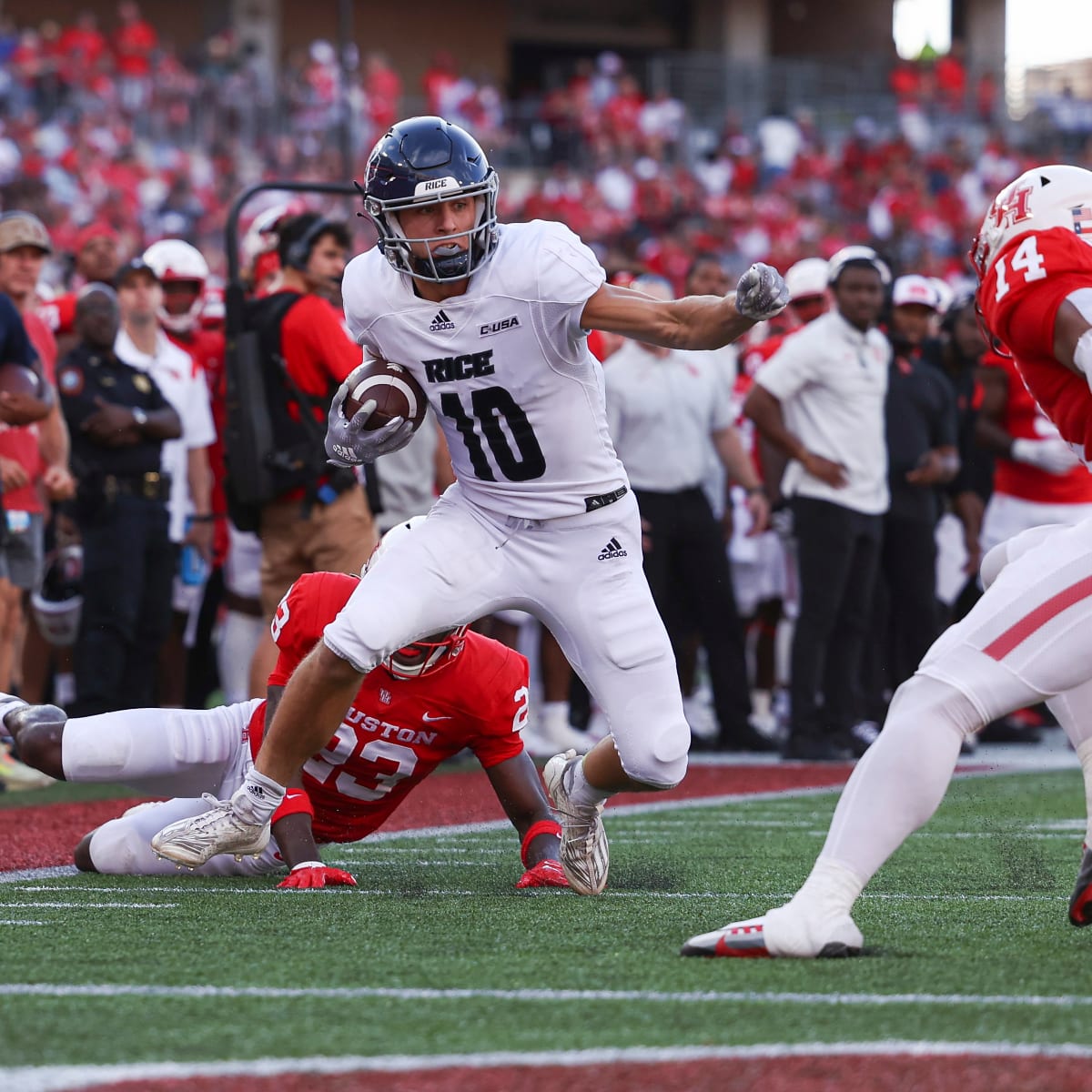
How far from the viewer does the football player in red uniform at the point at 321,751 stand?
4891mm

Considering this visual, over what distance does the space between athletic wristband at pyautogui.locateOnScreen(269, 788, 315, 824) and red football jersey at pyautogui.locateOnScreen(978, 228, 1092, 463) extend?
2057 millimetres

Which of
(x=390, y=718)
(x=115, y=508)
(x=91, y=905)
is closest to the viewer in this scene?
(x=91, y=905)

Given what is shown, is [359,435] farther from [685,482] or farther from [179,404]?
[685,482]

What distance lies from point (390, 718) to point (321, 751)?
0.19m

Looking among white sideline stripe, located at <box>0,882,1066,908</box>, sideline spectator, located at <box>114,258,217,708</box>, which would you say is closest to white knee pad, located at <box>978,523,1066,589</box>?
white sideline stripe, located at <box>0,882,1066,908</box>

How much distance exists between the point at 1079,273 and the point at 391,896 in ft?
6.93

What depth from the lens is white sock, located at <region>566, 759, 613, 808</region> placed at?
4.84 meters

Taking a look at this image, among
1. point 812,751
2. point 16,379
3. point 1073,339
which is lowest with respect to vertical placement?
point 812,751

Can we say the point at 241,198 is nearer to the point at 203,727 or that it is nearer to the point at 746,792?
the point at 746,792

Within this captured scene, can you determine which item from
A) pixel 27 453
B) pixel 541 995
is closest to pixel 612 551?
pixel 541 995

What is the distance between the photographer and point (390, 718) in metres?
4.88

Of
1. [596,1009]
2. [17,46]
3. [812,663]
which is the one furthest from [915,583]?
[17,46]

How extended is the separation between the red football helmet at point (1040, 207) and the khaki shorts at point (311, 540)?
3989 mm

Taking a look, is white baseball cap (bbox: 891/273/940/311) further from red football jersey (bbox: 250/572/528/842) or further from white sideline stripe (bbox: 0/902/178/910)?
white sideline stripe (bbox: 0/902/178/910)
